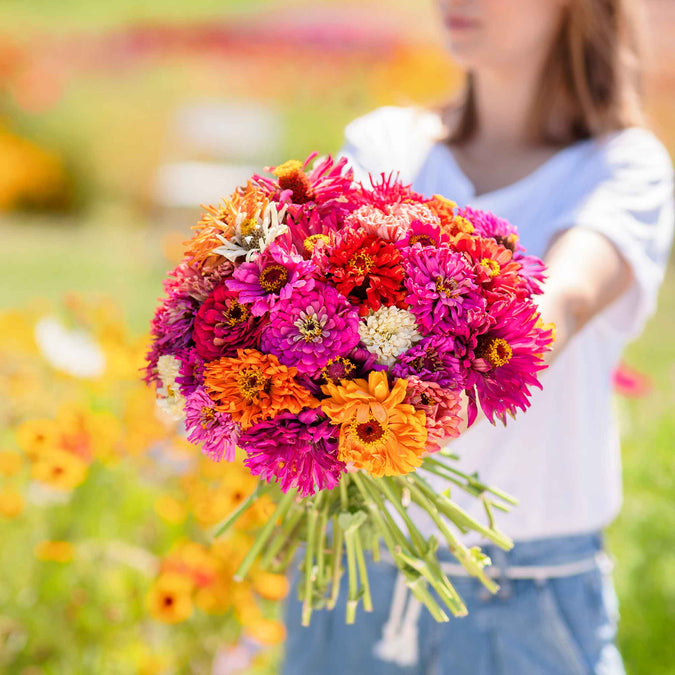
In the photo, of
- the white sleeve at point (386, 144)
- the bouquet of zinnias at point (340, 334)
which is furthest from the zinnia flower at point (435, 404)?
the white sleeve at point (386, 144)

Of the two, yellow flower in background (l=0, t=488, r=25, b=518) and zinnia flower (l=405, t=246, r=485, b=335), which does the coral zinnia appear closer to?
zinnia flower (l=405, t=246, r=485, b=335)

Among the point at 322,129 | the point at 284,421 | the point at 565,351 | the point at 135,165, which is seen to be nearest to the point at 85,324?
the point at 565,351

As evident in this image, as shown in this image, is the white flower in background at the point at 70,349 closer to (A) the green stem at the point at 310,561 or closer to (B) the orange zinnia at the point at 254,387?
(A) the green stem at the point at 310,561

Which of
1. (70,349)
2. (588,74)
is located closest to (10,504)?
(70,349)

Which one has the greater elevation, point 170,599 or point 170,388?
point 170,388

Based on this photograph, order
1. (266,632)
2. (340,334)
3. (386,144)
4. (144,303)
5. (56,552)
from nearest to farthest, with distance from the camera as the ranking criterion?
(340,334)
(386,144)
(266,632)
(56,552)
(144,303)

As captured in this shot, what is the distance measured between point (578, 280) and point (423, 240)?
1.05ft

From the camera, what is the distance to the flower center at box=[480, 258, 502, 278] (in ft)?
2.58

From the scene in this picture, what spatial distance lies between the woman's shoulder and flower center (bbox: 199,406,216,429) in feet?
2.13

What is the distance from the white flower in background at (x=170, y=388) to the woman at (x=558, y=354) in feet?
1.70

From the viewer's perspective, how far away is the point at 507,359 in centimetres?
78

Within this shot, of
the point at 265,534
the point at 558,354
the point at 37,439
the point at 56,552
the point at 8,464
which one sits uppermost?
the point at 558,354

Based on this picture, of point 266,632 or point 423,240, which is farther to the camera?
point 266,632

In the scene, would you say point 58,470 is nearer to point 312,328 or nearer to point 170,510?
point 170,510
